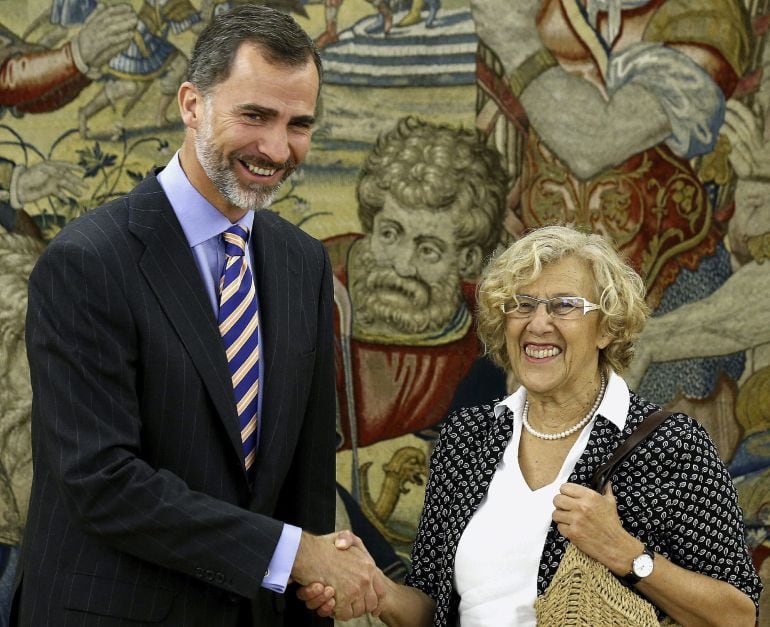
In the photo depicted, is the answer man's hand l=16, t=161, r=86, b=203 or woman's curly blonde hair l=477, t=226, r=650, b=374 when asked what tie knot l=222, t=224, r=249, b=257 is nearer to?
woman's curly blonde hair l=477, t=226, r=650, b=374

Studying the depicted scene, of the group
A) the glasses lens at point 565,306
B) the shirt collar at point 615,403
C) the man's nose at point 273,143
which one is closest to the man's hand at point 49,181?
the man's nose at point 273,143

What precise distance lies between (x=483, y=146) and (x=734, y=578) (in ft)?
7.61

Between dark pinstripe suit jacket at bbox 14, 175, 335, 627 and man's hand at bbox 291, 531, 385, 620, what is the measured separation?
0.42 feet

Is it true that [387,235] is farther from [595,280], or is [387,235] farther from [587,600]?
[587,600]

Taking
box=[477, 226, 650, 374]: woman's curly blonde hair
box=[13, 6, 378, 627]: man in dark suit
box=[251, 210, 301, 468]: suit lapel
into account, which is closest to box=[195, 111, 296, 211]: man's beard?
box=[13, 6, 378, 627]: man in dark suit

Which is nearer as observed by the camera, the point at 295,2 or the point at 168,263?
the point at 168,263

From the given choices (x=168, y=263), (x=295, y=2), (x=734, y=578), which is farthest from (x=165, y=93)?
(x=734, y=578)

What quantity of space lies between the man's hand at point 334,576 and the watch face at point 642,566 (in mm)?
678

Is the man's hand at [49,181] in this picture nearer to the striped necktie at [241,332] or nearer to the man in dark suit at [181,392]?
the man in dark suit at [181,392]

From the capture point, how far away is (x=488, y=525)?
3172 millimetres

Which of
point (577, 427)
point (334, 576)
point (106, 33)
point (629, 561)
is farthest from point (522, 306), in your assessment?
point (106, 33)

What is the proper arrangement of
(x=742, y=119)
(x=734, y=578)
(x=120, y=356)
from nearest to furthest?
(x=120, y=356), (x=734, y=578), (x=742, y=119)

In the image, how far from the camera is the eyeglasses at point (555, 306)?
10.5ft

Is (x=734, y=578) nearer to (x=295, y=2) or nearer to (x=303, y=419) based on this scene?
(x=303, y=419)
